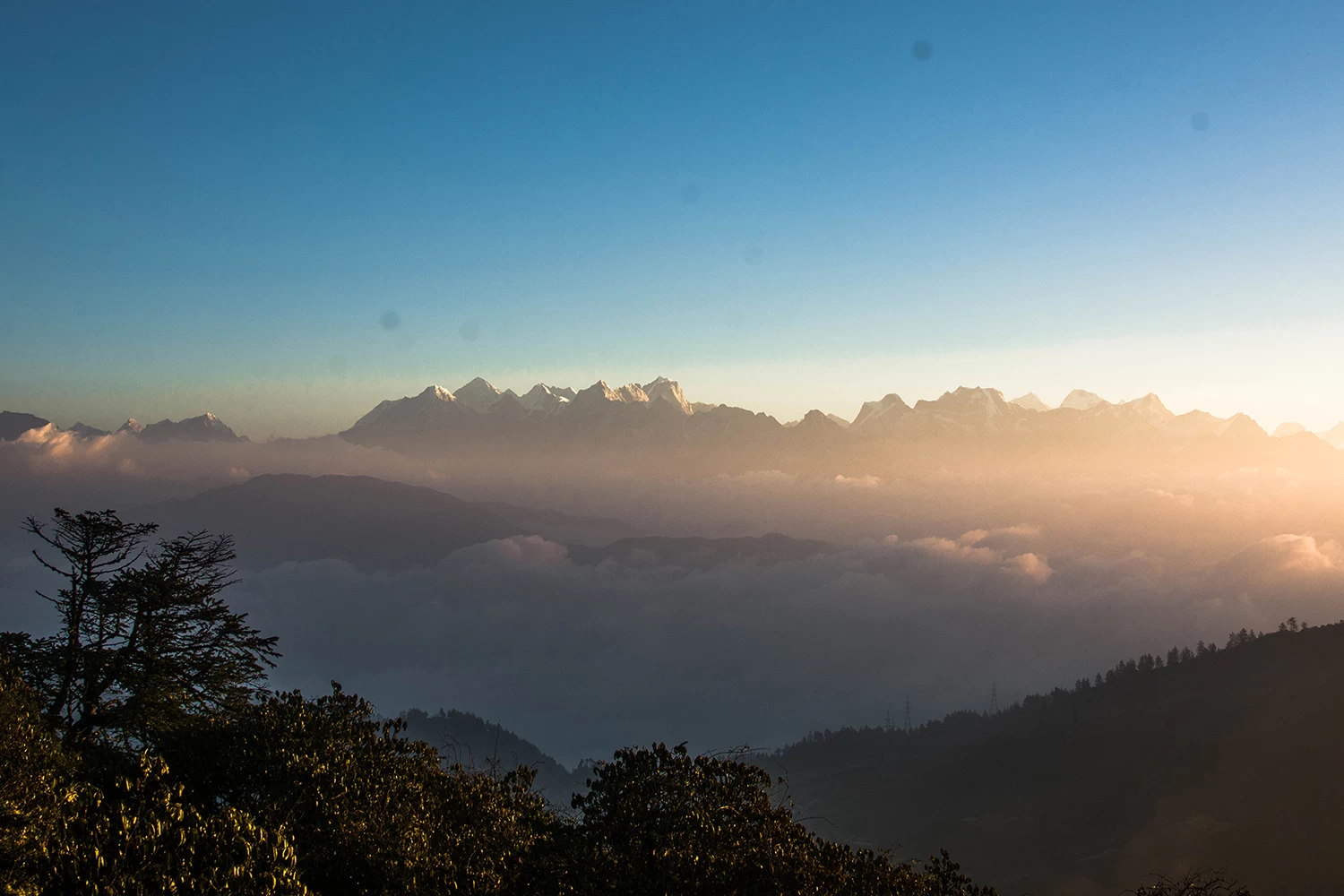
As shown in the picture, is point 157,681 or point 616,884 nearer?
point 616,884

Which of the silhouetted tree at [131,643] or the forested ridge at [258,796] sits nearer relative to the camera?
the forested ridge at [258,796]

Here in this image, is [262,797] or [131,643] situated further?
[131,643]

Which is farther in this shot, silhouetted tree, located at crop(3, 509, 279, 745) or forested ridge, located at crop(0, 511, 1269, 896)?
silhouetted tree, located at crop(3, 509, 279, 745)

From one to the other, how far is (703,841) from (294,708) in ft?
65.3

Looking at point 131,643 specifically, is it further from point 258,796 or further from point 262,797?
point 262,797

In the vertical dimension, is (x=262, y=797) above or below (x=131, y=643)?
below

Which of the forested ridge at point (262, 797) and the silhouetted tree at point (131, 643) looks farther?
the silhouetted tree at point (131, 643)

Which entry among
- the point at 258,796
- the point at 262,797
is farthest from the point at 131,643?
the point at 262,797

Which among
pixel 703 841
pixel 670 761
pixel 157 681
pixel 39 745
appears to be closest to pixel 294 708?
pixel 157 681

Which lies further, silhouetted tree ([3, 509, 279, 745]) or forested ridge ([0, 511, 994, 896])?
silhouetted tree ([3, 509, 279, 745])

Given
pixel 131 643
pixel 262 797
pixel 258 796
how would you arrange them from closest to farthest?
pixel 262 797
pixel 258 796
pixel 131 643

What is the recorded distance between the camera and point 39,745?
22.9m

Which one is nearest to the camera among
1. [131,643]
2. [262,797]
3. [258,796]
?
[262,797]

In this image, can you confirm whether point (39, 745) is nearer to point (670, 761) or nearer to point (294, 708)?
point (294, 708)
